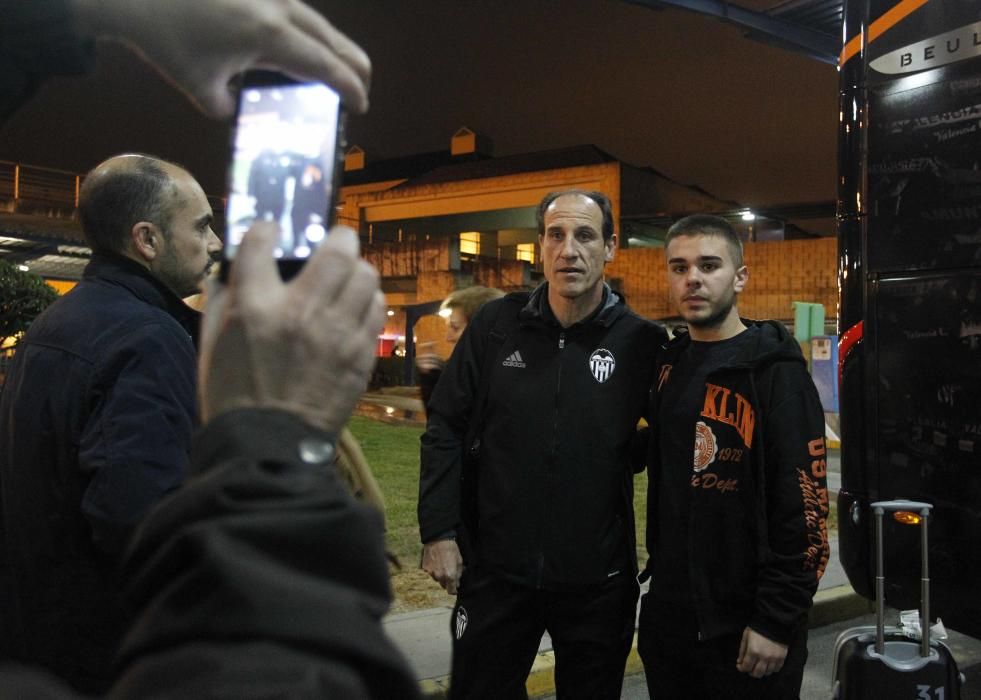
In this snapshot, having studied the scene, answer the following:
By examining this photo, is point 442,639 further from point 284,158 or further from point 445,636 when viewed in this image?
point 284,158

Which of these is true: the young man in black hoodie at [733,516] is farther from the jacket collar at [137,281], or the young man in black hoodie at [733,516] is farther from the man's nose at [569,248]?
the jacket collar at [137,281]

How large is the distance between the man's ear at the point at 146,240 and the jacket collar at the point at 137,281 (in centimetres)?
7

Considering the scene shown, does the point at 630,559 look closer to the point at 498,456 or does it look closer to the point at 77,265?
the point at 498,456

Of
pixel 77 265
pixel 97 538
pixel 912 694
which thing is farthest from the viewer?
pixel 77 265

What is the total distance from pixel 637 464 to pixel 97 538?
2.07 meters

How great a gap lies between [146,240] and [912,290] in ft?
11.6

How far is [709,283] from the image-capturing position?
3.23m

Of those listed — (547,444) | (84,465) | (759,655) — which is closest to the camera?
(84,465)

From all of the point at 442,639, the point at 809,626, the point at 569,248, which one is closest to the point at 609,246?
the point at 569,248

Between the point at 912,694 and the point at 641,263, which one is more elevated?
the point at 641,263

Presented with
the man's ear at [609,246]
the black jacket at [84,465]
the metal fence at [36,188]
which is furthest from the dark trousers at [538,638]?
the metal fence at [36,188]

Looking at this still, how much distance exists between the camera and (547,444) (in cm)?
317

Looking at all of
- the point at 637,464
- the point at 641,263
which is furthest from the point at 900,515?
the point at 641,263

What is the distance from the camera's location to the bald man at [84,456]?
194 centimetres
